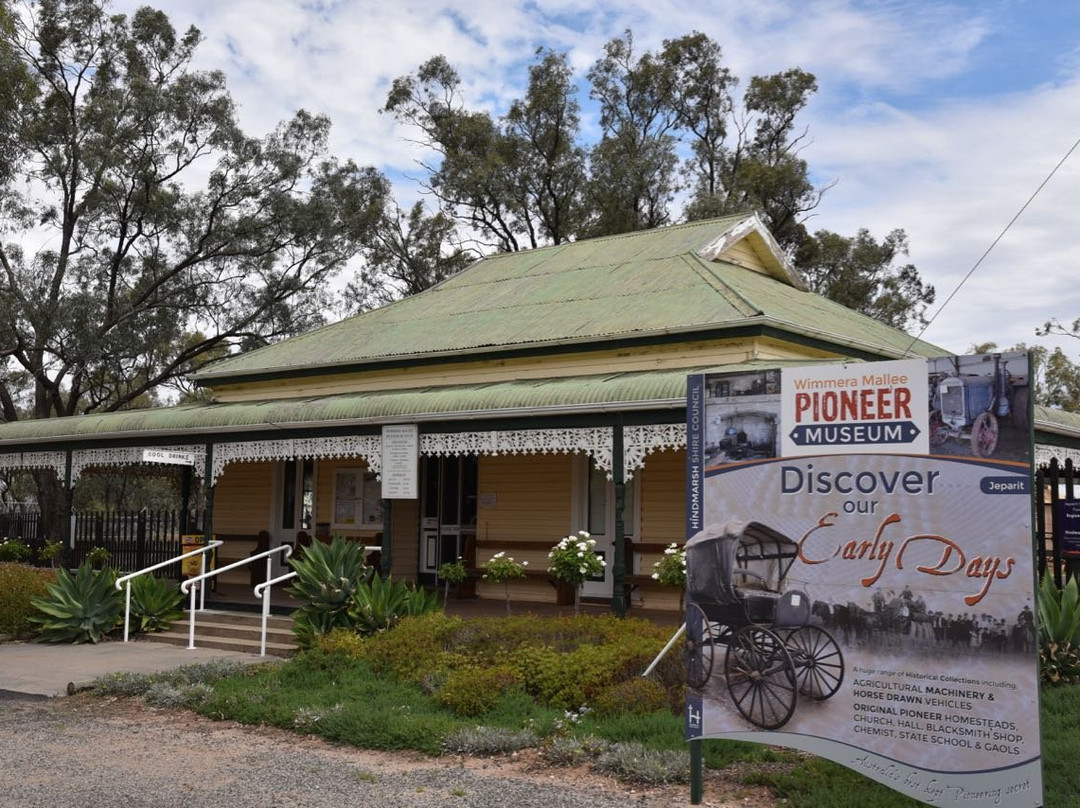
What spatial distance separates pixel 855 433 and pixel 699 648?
1.65m

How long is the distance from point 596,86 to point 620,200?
541 centimetres

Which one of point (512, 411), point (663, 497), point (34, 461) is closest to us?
point (512, 411)

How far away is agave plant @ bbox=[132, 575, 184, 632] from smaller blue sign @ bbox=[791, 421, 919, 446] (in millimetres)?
10826

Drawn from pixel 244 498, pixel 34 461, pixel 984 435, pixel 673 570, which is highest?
pixel 34 461

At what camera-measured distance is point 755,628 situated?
6562 millimetres

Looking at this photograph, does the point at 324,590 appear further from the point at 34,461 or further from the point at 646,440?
the point at 34,461

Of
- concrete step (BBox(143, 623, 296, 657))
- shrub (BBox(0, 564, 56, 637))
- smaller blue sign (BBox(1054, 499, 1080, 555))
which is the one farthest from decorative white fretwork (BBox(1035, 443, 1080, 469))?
shrub (BBox(0, 564, 56, 637))

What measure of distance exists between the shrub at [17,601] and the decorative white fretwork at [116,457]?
225 centimetres

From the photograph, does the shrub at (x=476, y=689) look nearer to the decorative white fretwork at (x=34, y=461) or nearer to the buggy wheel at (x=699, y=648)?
the buggy wheel at (x=699, y=648)

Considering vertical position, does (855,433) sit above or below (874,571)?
above

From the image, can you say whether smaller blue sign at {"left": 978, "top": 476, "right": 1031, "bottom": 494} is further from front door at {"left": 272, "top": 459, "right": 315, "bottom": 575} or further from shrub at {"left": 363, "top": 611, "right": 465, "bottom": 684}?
front door at {"left": 272, "top": 459, "right": 315, "bottom": 575}

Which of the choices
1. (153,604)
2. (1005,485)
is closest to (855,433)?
(1005,485)

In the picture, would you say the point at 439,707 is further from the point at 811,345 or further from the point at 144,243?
the point at 144,243

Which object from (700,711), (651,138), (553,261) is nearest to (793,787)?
(700,711)
